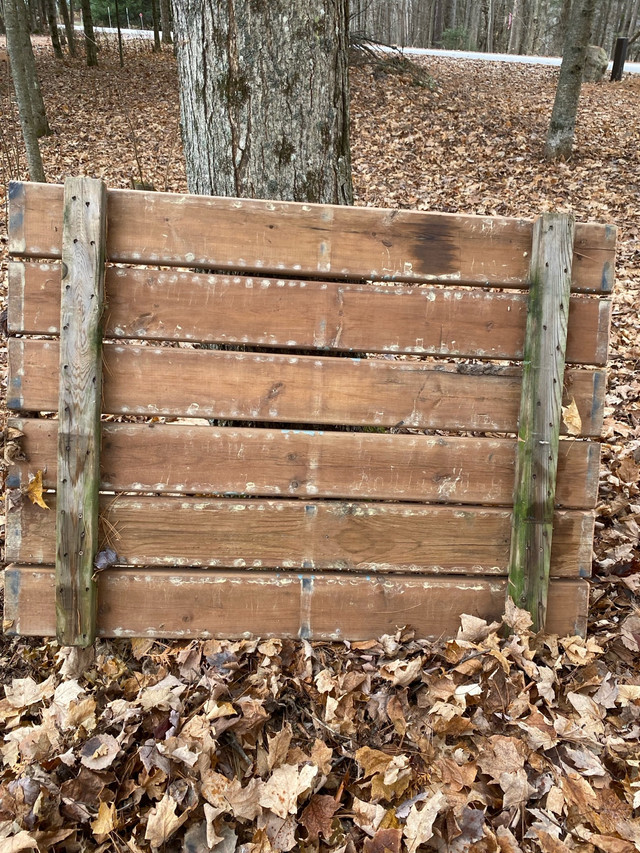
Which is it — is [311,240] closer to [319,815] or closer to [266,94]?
[266,94]

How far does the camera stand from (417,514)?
105 inches

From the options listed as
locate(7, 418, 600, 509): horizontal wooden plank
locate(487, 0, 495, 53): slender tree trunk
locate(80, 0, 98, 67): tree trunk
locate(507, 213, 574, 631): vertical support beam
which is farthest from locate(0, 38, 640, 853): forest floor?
locate(487, 0, 495, 53): slender tree trunk

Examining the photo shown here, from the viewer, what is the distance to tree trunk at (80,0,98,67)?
63.1 feet

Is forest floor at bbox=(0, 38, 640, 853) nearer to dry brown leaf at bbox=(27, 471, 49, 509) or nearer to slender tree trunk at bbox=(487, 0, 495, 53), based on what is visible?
dry brown leaf at bbox=(27, 471, 49, 509)

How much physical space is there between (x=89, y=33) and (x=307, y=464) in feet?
72.7

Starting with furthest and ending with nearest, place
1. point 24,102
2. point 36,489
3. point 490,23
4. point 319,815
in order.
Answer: point 490,23 < point 24,102 < point 36,489 < point 319,815

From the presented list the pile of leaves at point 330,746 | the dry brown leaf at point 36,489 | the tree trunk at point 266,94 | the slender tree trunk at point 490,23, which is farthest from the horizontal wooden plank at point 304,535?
the slender tree trunk at point 490,23

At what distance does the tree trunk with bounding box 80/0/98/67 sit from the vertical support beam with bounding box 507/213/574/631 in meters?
20.9

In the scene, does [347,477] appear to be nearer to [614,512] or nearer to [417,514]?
[417,514]

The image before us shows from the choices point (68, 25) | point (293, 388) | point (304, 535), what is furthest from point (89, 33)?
point (304, 535)

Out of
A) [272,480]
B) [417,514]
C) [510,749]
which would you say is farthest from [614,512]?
[272,480]

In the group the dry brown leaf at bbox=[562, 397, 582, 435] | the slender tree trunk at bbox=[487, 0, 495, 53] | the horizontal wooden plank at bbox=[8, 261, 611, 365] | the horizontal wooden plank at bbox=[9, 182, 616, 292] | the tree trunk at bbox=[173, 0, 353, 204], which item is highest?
the slender tree trunk at bbox=[487, 0, 495, 53]

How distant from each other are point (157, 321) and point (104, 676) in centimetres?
147

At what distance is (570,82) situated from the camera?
36.6 feet
